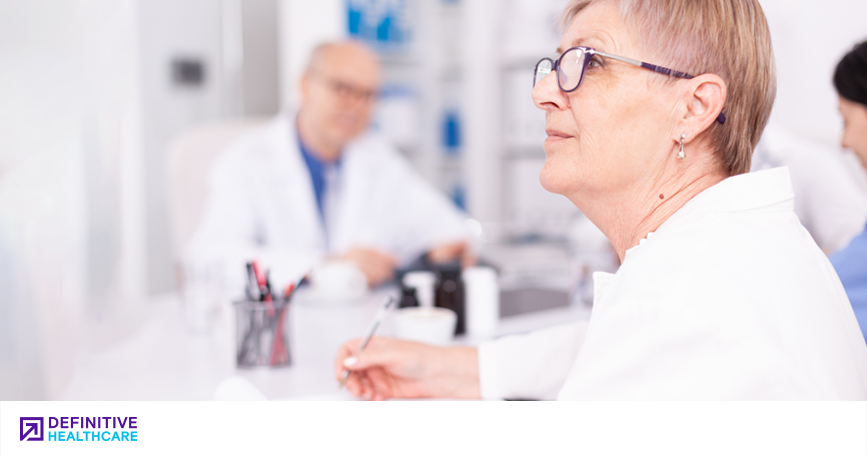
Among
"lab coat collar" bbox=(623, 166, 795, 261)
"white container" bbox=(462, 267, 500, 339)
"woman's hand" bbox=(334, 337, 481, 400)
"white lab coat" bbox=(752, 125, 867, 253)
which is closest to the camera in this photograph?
"lab coat collar" bbox=(623, 166, 795, 261)

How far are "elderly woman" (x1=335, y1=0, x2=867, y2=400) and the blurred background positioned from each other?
65 centimetres

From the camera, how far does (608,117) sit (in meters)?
0.66

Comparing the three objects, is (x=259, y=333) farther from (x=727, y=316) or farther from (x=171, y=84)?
(x=171, y=84)

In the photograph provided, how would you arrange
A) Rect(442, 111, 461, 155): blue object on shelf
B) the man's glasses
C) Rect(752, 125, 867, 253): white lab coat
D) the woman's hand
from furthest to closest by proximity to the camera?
Rect(442, 111, 461, 155): blue object on shelf, the man's glasses, Rect(752, 125, 867, 253): white lab coat, the woman's hand

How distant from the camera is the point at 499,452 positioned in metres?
0.58

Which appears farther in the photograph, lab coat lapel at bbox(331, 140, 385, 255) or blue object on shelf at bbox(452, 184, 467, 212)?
blue object on shelf at bbox(452, 184, 467, 212)

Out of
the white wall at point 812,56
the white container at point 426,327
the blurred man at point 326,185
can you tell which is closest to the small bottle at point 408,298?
the white container at point 426,327

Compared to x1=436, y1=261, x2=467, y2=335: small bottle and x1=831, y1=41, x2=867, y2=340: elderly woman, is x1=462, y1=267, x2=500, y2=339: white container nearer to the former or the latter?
x1=436, y1=261, x2=467, y2=335: small bottle

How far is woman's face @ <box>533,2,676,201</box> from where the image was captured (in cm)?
65

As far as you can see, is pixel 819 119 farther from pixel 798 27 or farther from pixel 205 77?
pixel 205 77

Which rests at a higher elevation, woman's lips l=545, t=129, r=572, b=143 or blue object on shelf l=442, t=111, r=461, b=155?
blue object on shelf l=442, t=111, r=461, b=155

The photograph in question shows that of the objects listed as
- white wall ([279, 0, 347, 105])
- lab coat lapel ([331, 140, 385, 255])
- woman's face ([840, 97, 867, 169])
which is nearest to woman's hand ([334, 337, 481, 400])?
woman's face ([840, 97, 867, 169])

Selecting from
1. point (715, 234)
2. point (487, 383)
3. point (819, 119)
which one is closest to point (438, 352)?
point (487, 383)

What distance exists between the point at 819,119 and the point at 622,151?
182 cm
